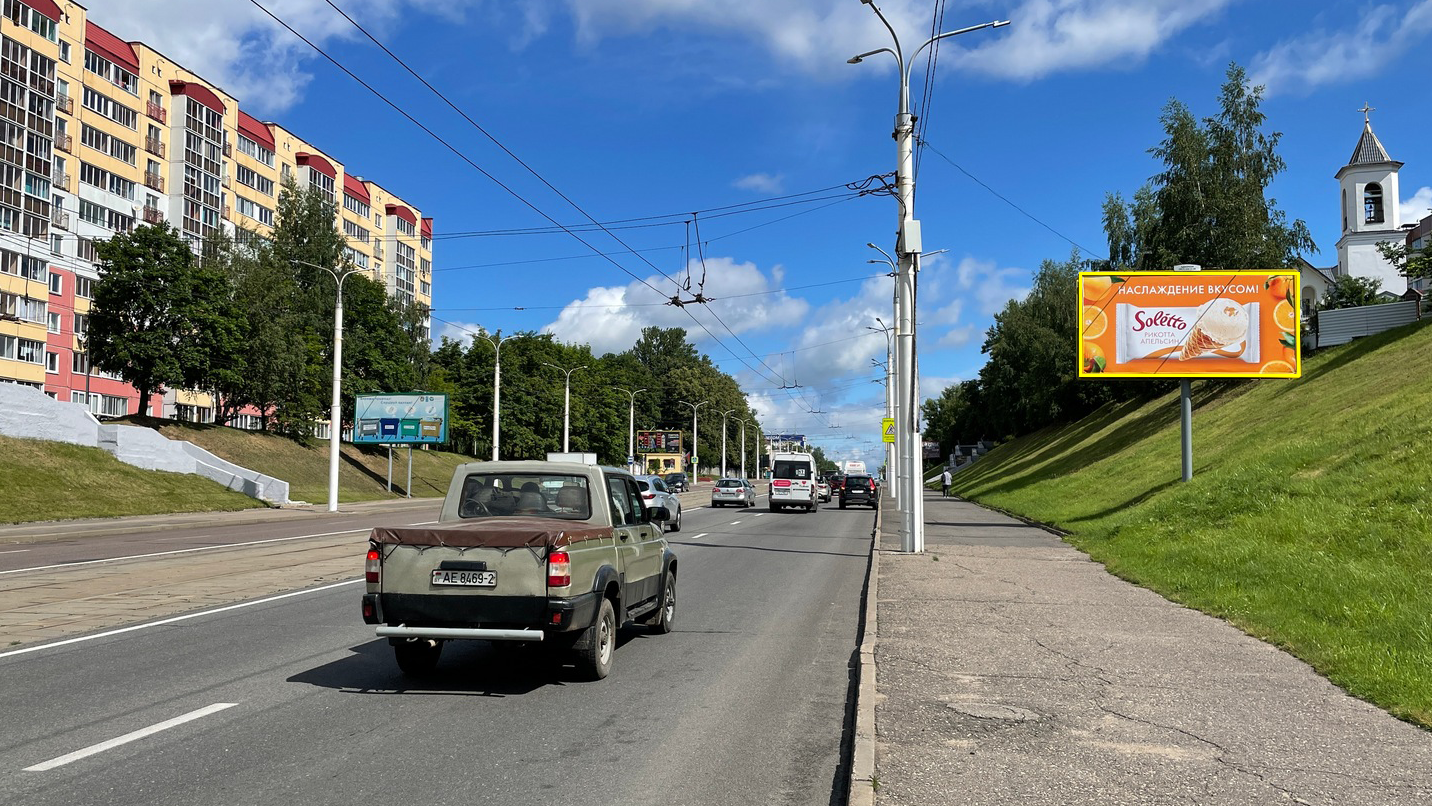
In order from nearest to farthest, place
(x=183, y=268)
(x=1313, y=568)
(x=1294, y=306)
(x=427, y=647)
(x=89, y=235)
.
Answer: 1. (x=427, y=647)
2. (x=1313, y=568)
3. (x=1294, y=306)
4. (x=183, y=268)
5. (x=89, y=235)

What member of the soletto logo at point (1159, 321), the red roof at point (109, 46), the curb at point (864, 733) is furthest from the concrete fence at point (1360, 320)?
the red roof at point (109, 46)

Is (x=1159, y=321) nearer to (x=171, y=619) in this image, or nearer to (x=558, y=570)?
(x=558, y=570)

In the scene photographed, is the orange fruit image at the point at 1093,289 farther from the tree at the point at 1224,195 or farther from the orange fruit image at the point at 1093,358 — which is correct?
the tree at the point at 1224,195

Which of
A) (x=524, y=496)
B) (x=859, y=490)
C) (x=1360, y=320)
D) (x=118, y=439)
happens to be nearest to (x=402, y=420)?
(x=118, y=439)

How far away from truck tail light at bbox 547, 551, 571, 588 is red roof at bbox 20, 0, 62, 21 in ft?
200

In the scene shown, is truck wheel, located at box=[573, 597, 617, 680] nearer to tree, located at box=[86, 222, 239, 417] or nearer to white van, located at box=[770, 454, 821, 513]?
white van, located at box=[770, 454, 821, 513]

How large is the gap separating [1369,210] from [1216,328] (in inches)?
2913

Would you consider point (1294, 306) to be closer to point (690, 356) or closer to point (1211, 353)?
point (1211, 353)

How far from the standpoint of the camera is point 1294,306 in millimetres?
27234

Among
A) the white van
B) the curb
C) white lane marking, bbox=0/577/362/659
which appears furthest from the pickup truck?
the white van

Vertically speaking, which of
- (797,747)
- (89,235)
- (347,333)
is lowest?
(797,747)

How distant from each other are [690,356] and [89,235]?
103461 millimetres

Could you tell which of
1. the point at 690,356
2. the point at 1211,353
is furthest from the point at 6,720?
the point at 690,356

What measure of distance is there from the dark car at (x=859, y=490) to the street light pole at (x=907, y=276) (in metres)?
28.9
